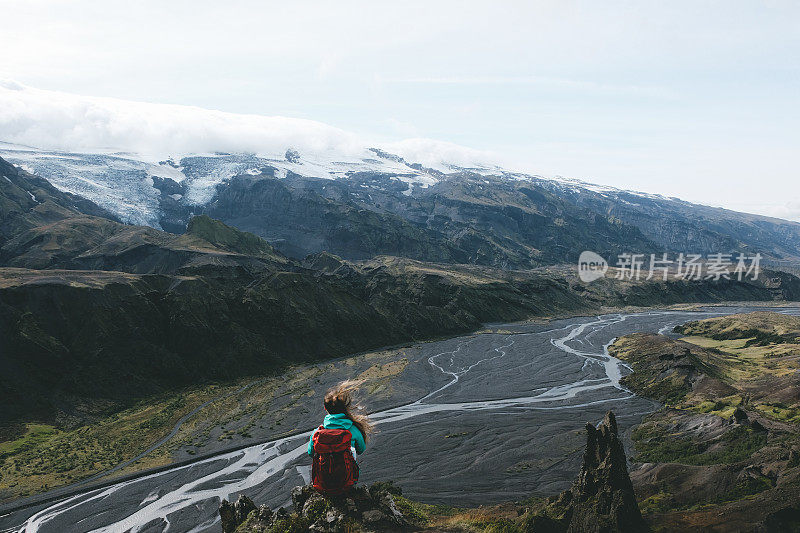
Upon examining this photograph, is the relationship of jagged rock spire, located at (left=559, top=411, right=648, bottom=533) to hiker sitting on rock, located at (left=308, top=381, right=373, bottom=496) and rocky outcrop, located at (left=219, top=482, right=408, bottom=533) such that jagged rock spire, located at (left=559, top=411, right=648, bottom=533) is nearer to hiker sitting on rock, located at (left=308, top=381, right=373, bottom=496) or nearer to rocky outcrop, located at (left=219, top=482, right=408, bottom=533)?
rocky outcrop, located at (left=219, top=482, right=408, bottom=533)

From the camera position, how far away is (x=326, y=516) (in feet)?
37.5

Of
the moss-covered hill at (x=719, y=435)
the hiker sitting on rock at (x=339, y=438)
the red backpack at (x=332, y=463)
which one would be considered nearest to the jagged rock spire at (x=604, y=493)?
the moss-covered hill at (x=719, y=435)

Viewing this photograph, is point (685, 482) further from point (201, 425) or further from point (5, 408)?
point (5, 408)

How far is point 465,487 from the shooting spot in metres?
48.2

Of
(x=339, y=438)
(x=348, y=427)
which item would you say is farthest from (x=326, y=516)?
(x=348, y=427)

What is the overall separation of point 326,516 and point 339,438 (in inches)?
105

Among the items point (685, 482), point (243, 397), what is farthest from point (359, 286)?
point (685, 482)

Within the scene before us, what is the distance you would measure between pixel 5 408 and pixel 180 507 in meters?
44.8

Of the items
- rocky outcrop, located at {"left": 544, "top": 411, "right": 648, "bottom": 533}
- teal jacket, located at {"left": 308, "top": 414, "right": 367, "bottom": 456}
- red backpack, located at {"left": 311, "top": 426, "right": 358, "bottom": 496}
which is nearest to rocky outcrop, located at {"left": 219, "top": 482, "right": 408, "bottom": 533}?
red backpack, located at {"left": 311, "top": 426, "right": 358, "bottom": 496}

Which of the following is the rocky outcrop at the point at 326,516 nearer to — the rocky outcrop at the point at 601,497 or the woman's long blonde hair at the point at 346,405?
the woman's long blonde hair at the point at 346,405

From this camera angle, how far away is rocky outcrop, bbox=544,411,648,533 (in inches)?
917

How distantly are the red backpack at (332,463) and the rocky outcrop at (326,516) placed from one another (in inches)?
21.4

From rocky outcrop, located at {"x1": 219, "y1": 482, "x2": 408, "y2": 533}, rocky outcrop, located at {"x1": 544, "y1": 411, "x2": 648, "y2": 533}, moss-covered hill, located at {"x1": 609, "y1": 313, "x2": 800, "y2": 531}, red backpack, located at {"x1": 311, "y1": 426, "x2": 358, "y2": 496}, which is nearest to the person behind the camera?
red backpack, located at {"x1": 311, "y1": 426, "x2": 358, "y2": 496}

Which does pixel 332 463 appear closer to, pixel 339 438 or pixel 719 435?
pixel 339 438
